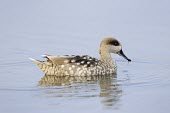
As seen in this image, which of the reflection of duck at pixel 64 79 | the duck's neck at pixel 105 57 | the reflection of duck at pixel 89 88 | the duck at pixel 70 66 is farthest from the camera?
the duck's neck at pixel 105 57

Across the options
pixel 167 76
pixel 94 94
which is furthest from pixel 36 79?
pixel 167 76

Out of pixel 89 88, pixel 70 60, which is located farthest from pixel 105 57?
pixel 89 88

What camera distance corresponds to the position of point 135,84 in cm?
1353

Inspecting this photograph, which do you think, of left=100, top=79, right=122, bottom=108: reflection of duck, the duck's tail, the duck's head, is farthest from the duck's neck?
the duck's tail

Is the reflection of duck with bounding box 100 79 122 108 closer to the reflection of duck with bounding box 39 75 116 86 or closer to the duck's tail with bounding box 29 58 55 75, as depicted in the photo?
the reflection of duck with bounding box 39 75 116 86

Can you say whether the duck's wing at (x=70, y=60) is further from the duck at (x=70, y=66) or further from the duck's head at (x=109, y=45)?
the duck's head at (x=109, y=45)

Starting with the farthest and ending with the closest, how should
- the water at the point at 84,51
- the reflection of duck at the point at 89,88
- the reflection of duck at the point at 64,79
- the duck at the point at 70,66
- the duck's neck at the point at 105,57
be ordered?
the duck's neck at the point at 105,57, the duck at the point at 70,66, the reflection of duck at the point at 64,79, the reflection of duck at the point at 89,88, the water at the point at 84,51

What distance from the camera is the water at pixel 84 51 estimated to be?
11.8m

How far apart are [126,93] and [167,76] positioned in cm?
202

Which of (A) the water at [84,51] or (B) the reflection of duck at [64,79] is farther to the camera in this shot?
(B) the reflection of duck at [64,79]

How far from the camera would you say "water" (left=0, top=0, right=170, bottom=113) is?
11.8 metres

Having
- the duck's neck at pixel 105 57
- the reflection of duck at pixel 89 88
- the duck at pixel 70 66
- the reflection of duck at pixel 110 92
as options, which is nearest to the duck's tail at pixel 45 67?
the duck at pixel 70 66

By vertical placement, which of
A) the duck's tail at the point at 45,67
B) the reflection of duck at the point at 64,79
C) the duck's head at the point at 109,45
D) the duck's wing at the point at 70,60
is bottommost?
the reflection of duck at the point at 64,79

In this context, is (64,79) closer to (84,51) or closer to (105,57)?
(105,57)
